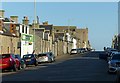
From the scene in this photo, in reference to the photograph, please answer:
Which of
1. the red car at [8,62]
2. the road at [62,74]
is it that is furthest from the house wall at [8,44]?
the red car at [8,62]

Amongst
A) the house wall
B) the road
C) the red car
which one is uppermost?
the house wall

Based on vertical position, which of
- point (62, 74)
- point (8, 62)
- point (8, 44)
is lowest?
point (62, 74)

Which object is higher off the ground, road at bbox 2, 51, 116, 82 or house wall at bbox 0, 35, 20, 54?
house wall at bbox 0, 35, 20, 54

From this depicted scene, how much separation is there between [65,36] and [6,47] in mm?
77187

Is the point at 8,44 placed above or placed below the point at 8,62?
above

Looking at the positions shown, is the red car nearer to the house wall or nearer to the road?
the road

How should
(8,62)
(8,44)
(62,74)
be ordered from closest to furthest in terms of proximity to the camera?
(62,74) → (8,62) → (8,44)

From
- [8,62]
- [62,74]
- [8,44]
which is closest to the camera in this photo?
[62,74]

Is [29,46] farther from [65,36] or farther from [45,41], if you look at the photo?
[65,36]

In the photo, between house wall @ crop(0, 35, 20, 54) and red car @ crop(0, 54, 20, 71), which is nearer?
red car @ crop(0, 54, 20, 71)

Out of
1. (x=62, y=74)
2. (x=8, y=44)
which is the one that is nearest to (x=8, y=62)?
(x=62, y=74)

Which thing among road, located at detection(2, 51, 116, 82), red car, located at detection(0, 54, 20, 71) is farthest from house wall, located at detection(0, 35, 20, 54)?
red car, located at detection(0, 54, 20, 71)

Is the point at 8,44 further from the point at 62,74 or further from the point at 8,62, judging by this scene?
the point at 62,74

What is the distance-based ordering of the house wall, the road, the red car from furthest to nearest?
the house wall → the red car → the road
